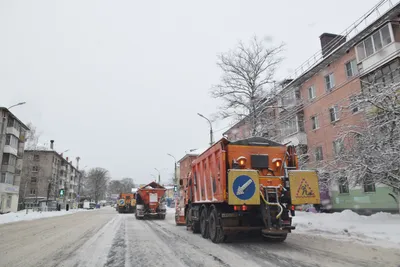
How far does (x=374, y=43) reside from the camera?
18188 millimetres

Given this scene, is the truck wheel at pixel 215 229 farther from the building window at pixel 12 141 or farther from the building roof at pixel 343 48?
the building window at pixel 12 141

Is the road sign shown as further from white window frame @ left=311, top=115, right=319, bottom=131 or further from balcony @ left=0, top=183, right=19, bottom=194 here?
A: balcony @ left=0, top=183, right=19, bottom=194

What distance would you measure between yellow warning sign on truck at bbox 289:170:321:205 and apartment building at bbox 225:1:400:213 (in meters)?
7.11

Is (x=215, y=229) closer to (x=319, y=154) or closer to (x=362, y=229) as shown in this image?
(x=362, y=229)

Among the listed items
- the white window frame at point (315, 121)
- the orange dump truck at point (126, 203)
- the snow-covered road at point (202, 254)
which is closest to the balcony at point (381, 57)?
the white window frame at point (315, 121)

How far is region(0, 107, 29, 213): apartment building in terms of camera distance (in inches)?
1586

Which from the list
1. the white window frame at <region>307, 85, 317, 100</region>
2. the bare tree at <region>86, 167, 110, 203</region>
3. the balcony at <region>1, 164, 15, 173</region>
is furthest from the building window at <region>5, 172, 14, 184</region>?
the bare tree at <region>86, 167, 110, 203</region>

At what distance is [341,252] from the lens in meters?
7.23

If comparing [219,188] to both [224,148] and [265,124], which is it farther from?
[265,124]

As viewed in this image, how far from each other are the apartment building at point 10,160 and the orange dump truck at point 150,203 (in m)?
25.4

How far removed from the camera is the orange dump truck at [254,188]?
315 inches

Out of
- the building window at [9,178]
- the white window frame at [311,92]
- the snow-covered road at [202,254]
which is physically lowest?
the snow-covered road at [202,254]

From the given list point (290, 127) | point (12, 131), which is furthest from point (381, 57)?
point (12, 131)

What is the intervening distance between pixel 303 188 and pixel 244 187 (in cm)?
180
